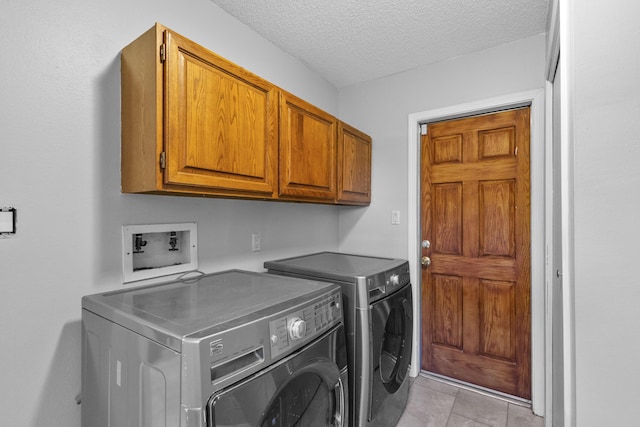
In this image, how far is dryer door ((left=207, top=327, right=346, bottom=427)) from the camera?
31.4 inches

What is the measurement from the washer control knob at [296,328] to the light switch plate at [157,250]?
80cm

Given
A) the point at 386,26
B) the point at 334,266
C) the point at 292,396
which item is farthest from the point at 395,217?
the point at 292,396

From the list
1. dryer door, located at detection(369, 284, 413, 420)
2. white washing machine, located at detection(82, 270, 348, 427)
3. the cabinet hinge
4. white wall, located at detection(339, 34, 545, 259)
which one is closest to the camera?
white washing machine, located at detection(82, 270, 348, 427)

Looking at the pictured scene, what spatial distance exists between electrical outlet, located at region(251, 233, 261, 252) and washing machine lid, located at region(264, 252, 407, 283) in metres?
0.12

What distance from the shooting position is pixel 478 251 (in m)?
2.23

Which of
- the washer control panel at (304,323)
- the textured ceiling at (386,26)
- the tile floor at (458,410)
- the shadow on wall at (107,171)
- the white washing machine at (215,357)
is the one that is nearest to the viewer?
the white washing machine at (215,357)

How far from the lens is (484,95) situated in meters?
2.16

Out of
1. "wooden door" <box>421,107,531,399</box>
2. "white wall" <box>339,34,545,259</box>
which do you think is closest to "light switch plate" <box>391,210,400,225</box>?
"white wall" <box>339,34,545,259</box>

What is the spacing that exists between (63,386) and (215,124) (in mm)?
1181

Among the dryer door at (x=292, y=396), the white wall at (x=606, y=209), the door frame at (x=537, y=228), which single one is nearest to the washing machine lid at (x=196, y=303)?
the dryer door at (x=292, y=396)

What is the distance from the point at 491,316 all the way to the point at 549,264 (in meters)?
0.58

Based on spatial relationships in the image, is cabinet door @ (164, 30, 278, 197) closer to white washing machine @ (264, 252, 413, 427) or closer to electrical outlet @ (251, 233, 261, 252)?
electrical outlet @ (251, 233, 261, 252)

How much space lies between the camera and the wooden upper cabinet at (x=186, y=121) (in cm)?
110

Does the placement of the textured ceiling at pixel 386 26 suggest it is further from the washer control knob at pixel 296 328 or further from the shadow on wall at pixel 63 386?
the shadow on wall at pixel 63 386
